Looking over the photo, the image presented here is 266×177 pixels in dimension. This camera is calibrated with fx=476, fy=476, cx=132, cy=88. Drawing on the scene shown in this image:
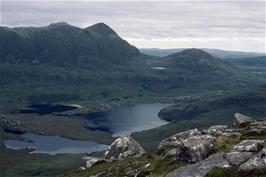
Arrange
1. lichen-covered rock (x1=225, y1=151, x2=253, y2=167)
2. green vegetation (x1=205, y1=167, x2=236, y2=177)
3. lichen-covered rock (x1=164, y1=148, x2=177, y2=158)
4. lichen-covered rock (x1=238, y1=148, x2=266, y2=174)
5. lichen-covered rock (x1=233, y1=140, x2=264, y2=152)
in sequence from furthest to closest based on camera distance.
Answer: lichen-covered rock (x1=164, y1=148, x2=177, y2=158) < lichen-covered rock (x1=233, y1=140, x2=264, y2=152) < lichen-covered rock (x1=225, y1=151, x2=253, y2=167) < lichen-covered rock (x1=238, y1=148, x2=266, y2=174) < green vegetation (x1=205, y1=167, x2=236, y2=177)

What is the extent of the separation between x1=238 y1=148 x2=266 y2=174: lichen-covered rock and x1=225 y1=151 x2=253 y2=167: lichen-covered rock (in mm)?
1337

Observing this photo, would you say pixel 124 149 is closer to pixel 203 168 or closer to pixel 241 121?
pixel 241 121

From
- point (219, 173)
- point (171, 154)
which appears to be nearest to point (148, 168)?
point (171, 154)

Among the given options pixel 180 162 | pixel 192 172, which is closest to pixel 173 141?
pixel 180 162

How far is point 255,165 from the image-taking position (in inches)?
2100

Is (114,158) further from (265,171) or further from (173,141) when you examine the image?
(265,171)

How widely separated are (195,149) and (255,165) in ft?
57.6

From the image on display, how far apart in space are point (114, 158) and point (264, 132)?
4383 centimetres

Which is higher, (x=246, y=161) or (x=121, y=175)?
(x=246, y=161)

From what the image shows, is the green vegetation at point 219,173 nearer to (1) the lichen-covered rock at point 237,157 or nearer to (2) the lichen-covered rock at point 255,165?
(2) the lichen-covered rock at point 255,165

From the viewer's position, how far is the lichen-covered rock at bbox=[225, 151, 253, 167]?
55894 mm

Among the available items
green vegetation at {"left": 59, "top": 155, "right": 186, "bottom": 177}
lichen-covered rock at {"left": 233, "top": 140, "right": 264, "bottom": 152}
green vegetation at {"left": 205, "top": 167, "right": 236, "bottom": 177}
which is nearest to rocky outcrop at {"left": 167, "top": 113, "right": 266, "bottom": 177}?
lichen-covered rock at {"left": 233, "top": 140, "right": 264, "bottom": 152}

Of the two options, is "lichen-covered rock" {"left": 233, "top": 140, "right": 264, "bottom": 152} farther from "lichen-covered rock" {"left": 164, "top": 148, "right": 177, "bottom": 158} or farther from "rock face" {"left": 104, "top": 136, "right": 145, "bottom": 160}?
"rock face" {"left": 104, "top": 136, "right": 145, "bottom": 160}

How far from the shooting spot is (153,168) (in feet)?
247
